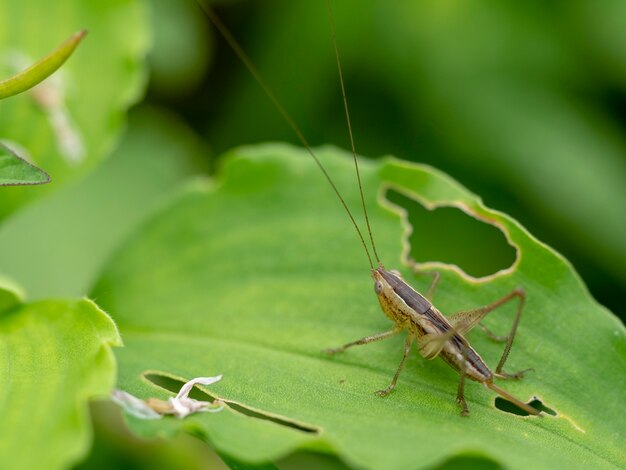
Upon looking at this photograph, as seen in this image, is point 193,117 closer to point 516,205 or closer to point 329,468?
point 516,205

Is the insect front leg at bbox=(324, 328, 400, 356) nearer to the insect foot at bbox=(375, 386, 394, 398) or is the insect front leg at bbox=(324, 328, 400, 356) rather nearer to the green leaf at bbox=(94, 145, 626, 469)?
the green leaf at bbox=(94, 145, 626, 469)

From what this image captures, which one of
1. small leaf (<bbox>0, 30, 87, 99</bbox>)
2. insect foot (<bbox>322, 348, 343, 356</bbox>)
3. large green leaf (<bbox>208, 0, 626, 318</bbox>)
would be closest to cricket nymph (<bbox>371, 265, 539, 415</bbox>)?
insect foot (<bbox>322, 348, 343, 356</bbox>)

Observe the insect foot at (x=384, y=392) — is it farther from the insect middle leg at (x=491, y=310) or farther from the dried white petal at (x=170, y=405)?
the dried white petal at (x=170, y=405)

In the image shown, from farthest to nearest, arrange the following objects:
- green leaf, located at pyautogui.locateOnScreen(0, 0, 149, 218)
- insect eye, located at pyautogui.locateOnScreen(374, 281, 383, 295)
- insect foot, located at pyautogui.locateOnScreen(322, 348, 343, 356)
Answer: green leaf, located at pyautogui.locateOnScreen(0, 0, 149, 218) → insect eye, located at pyautogui.locateOnScreen(374, 281, 383, 295) → insect foot, located at pyautogui.locateOnScreen(322, 348, 343, 356)

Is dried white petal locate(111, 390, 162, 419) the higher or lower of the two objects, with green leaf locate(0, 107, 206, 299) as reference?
higher

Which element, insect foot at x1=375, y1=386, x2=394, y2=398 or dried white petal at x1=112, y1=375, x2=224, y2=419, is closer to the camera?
dried white petal at x1=112, y1=375, x2=224, y2=419

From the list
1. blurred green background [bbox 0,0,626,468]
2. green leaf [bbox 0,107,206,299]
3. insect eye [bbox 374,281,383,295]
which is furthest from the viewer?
blurred green background [bbox 0,0,626,468]

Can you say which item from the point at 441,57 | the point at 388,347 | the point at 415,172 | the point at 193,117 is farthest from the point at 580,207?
the point at 193,117

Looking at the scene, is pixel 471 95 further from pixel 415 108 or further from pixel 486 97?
pixel 415 108

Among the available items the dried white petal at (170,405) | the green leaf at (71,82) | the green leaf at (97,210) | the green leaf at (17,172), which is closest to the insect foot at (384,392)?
the dried white petal at (170,405)
